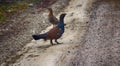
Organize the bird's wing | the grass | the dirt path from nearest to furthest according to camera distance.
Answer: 1. the dirt path
2. the bird's wing
3. the grass

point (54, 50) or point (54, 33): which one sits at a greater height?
point (54, 33)

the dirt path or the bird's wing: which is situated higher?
the bird's wing

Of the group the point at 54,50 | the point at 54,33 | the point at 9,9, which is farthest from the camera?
the point at 9,9

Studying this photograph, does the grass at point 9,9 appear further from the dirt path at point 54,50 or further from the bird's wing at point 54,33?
the bird's wing at point 54,33

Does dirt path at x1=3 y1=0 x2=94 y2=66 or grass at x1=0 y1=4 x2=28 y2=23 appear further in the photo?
grass at x1=0 y1=4 x2=28 y2=23

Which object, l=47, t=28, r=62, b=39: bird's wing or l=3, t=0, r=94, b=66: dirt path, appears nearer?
l=3, t=0, r=94, b=66: dirt path

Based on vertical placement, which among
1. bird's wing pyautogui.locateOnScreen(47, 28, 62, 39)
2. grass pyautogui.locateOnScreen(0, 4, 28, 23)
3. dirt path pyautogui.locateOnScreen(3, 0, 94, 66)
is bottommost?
dirt path pyautogui.locateOnScreen(3, 0, 94, 66)

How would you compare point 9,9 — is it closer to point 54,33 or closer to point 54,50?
point 54,33

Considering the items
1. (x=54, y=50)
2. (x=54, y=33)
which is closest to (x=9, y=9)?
(x=54, y=33)

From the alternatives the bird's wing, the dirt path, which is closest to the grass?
the dirt path

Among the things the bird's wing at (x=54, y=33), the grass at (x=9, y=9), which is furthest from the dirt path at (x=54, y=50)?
the grass at (x=9, y=9)

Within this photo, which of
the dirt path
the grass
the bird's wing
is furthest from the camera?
the grass

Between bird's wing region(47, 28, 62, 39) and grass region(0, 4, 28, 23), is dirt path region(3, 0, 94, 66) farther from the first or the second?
grass region(0, 4, 28, 23)

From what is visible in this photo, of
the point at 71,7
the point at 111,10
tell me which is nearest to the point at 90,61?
the point at 111,10
